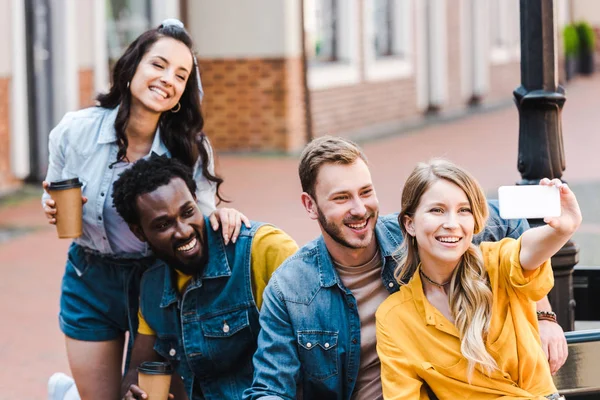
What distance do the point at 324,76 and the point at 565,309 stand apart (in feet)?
39.4

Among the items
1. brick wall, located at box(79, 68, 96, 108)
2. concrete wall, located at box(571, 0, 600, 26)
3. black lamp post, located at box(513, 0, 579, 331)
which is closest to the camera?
black lamp post, located at box(513, 0, 579, 331)

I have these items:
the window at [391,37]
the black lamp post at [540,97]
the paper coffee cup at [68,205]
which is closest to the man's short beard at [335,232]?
the paper coffee cup at [68,205]

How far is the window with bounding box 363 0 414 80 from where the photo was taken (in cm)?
1886

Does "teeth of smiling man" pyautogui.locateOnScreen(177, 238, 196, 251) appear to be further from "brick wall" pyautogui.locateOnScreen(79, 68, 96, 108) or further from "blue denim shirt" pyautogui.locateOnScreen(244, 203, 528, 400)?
"brick wall" pyautogui.locateOnScreen(79, 68, 96, 108)

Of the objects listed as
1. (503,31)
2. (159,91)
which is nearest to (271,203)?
(159,91)

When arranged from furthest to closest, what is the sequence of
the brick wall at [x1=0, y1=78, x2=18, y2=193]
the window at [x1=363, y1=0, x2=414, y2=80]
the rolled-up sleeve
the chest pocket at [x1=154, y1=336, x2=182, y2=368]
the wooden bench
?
the window at [x1=363, y1=0, x2=414, y2=80] → the brick wall at [x1=0, y1=78, x2=18, y2=193] → the rolled-up sleeve → the chest pocket at [x1=154, y1=336, x2=182, y2=368] → the wooden bench

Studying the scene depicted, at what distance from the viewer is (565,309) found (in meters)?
4.49

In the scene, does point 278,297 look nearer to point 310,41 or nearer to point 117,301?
point 117,301

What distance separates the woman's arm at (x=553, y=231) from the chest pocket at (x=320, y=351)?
67 centimetres

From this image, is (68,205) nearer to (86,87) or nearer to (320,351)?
(320,351)

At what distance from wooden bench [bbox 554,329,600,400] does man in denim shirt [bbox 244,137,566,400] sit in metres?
0.10

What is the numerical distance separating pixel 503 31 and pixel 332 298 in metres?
23.1

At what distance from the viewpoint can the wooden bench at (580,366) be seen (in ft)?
12.2

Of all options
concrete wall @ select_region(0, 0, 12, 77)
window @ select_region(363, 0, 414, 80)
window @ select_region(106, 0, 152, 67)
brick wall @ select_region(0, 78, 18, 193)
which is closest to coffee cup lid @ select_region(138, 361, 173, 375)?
brick wall @ select_region(0, 78, 18, 193)
